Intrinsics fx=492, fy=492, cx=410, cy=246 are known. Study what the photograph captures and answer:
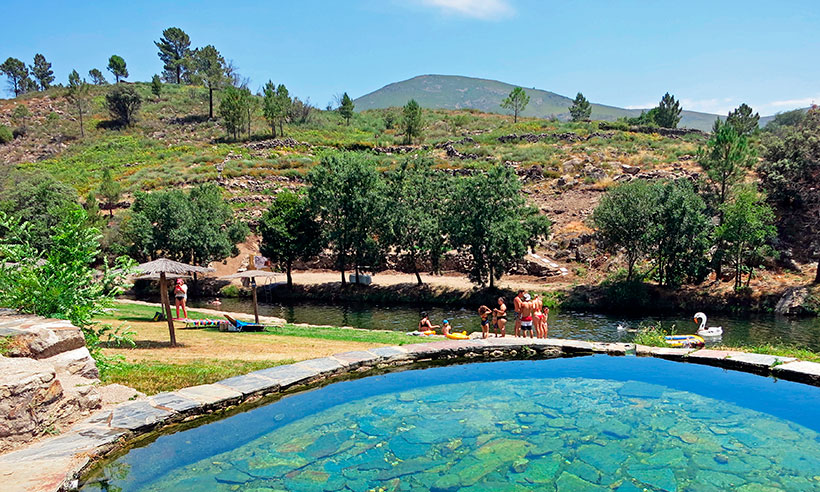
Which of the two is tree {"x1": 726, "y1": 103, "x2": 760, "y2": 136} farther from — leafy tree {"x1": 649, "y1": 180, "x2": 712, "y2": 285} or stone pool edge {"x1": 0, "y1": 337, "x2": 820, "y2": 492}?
stone pool edge {"x1": 0, "y1": 337, "x2": 820, "y2": 492}

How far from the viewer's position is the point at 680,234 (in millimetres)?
27953

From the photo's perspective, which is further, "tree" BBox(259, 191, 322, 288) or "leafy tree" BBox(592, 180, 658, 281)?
"tree" BBox(259, 191, 322, 288)

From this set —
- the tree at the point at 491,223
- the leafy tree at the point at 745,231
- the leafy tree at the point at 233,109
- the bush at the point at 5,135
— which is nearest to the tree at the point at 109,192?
the leafy tree at the point at 233,109

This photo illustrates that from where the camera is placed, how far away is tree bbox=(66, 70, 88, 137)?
82.5m

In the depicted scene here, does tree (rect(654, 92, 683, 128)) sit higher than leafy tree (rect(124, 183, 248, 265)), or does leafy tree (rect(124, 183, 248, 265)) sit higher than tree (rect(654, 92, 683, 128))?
tree (rect(654, 92, 683, 128))

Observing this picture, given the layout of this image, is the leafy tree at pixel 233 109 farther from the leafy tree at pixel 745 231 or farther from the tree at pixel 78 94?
the leafy tree at pixel 745 231

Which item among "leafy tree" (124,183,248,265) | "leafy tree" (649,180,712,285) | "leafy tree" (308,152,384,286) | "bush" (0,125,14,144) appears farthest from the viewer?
"bush" (0,125,14,144)

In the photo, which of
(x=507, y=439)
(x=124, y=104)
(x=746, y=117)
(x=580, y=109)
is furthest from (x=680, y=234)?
(x=124, y=104)

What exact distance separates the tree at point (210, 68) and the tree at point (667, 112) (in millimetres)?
76624

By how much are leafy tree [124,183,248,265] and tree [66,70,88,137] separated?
56368 mm

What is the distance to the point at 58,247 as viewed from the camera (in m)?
9.00

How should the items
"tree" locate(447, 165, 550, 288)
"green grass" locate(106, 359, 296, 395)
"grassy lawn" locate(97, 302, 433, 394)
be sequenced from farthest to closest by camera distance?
"tree" locate(447, 165, 550, 288) → "grassy lawn" locate(97, 302, 433, 394) → "green grass" locate(106, 359, 296, 395)

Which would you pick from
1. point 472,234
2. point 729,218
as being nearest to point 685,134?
point 729,218

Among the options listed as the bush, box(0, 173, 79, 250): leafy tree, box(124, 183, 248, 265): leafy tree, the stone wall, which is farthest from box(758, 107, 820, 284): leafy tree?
the bush
